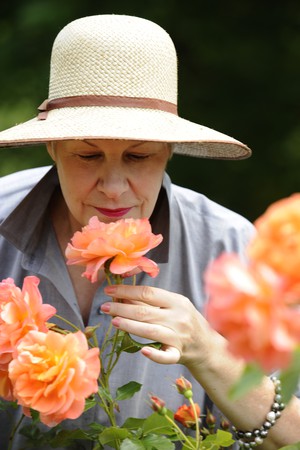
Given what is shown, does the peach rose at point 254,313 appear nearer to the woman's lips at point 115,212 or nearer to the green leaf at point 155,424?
the green leaf at point 155,424

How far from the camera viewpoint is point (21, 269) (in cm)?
184

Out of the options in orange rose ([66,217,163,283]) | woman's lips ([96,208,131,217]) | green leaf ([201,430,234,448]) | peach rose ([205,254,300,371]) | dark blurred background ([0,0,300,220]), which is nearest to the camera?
peach rose ([205,254,300,371])

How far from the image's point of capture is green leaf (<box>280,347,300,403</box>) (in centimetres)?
56

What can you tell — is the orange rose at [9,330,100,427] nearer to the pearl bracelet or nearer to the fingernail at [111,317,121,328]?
the fingernail at [111,317,121,328]

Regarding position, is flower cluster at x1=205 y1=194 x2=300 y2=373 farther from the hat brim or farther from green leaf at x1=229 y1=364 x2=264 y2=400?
the hat brim

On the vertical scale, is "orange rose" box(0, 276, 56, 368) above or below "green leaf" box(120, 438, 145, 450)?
above

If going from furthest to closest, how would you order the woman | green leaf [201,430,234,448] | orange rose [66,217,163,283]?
the woman → green leaf [201,430,234,448] → orange rose [66,217,163,283]

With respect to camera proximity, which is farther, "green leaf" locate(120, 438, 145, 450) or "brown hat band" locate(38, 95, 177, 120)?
"brown hat band" locate(38, 95, 177, 120)

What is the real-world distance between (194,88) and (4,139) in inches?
101

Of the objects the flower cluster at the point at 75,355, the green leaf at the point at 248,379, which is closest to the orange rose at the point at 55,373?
the flower cluster at the point at 75,355

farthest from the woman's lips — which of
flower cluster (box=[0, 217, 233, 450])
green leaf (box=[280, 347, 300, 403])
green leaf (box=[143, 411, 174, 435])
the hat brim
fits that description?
green leaf (box=[280, 347, 300, 403])

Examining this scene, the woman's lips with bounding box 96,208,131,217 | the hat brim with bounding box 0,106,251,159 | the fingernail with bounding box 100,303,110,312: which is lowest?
the fingernail with bounding box 100,303,110,312

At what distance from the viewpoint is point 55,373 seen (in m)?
1.06

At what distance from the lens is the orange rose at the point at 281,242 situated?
54 cm
